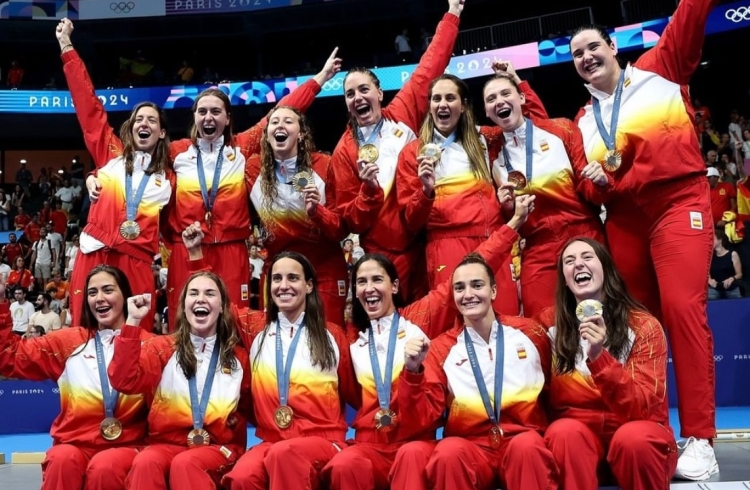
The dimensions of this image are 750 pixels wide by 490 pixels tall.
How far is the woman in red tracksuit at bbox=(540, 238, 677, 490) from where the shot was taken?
3.31 meters

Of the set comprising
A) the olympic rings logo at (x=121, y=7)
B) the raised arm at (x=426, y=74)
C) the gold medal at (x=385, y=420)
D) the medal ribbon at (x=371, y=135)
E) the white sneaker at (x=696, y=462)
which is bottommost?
the white sneaker at (x=696, y=462)

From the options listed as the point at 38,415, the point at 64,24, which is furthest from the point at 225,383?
the point at 38,415

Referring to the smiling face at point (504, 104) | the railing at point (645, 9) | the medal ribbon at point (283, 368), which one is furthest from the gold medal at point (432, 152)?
the railing at point (645, 9)

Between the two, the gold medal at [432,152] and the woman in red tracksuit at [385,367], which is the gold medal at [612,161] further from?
the gold medal at [432,152]

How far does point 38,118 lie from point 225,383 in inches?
698

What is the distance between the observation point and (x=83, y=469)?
385cm

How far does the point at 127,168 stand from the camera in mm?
4953

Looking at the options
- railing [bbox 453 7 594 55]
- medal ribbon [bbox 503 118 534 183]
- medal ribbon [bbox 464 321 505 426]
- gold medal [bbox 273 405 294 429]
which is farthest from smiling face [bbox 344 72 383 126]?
railing [bbox 453 7 594 55]

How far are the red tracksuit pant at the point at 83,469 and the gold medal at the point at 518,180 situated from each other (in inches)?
97.9

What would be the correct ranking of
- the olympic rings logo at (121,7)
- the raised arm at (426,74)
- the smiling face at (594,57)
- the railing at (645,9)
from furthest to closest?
the olympic rings logo at (121,7)
the railing at (645,9)
the raised arm at (426,74)
the smiling face at (594,57)

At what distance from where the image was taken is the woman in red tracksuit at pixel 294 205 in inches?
185

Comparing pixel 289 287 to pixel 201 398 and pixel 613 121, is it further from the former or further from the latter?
pixel 613 121

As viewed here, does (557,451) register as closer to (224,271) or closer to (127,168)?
(224,271)

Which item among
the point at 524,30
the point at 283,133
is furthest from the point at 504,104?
the point at 524,30
